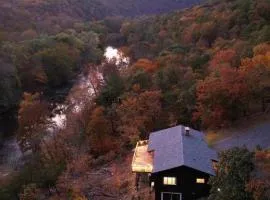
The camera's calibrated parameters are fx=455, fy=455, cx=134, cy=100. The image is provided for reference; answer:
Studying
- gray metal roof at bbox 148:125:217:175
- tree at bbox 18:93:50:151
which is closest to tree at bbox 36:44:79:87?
tree at bbox 18:93:50:151

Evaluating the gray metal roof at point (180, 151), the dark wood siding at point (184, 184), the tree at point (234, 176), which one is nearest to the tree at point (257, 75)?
the gray metal roof at point (180, 151)

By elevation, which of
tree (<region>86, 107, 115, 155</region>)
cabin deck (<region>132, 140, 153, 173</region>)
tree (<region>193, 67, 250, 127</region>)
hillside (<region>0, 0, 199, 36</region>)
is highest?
hillside (<region>0, 0, 199, 36</region>)

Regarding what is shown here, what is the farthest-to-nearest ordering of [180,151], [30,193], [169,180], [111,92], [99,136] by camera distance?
[111,92] < [99,136] < [30,193] < [180,151] < [169,180]

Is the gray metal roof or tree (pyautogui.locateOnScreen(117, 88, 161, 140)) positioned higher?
tree (pyautogui.locateOnScreen(117, 88, 161, 140))

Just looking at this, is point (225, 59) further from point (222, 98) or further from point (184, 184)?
point (184, 184)

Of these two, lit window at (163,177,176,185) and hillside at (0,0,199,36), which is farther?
hillside at (0,0,199,36)

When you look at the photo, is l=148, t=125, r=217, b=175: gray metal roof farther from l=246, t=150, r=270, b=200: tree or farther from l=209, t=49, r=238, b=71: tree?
l=209, t=49, r=238, b=71: tree

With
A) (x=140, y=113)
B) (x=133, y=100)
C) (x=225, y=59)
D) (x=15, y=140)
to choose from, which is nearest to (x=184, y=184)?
(x=140, y=113)

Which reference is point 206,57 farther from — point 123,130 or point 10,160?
point 10,160
